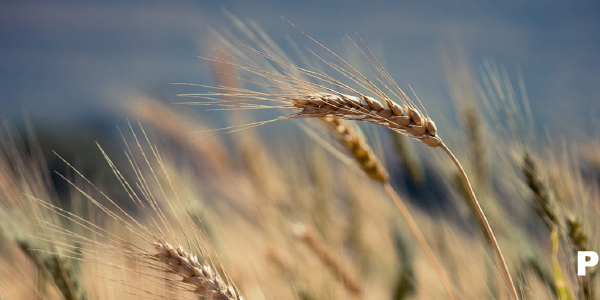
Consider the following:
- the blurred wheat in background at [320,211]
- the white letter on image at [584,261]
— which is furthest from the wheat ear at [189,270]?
the white letter on image at [584,261]

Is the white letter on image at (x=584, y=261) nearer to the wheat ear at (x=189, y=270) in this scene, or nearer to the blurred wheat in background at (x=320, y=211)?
the blurred wheat in background at (x=320, y=211)

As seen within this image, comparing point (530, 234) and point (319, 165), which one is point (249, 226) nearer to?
point (319, 165)

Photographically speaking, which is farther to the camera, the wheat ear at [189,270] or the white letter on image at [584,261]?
the white letter on image at [584,261]

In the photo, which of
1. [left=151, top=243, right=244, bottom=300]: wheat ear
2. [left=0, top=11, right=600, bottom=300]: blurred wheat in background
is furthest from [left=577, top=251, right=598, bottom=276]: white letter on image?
[left=151, top=243, right=244, bottom=300]: wheat ear

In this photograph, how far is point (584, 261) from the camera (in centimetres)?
113

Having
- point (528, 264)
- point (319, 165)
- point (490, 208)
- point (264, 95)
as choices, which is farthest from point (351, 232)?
point (264, 95)

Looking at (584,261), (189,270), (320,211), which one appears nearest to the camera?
(189,270)

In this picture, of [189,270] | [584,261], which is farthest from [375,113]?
[584,261]

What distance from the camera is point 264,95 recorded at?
1030mm

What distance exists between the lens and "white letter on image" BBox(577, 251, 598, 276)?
1.10m

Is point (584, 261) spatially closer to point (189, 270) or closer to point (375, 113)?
point (375, 113)

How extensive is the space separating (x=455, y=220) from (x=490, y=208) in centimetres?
42

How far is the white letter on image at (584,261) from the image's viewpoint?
43.5 inches

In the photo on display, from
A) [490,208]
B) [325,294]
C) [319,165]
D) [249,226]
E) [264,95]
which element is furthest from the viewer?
[249,226]
